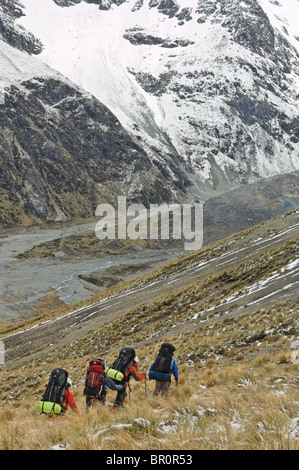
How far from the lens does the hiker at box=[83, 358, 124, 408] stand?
8.91m

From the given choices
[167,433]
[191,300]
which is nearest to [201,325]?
[191,300]

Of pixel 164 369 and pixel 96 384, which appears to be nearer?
pixel 96 384

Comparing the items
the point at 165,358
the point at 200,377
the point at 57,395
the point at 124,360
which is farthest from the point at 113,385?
the point at 200,377

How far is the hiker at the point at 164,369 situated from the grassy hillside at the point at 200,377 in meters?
0.44

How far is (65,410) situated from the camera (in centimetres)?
823

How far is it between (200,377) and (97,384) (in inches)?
159

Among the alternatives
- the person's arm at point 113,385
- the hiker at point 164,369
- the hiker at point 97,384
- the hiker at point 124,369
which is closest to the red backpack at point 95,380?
the hiker at point 97,384

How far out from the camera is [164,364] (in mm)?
9320

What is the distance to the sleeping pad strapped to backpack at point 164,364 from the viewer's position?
9.25 metres

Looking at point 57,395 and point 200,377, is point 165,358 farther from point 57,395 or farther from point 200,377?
point 57,395
